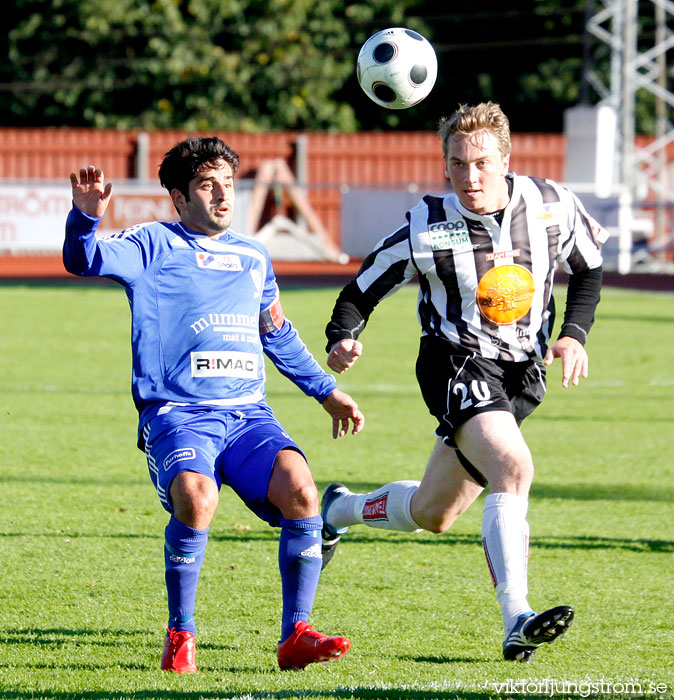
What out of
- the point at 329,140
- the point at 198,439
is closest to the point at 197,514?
the point at 198,439

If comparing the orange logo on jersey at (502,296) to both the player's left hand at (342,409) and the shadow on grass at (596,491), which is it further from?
the shadow on grass at (596,491)

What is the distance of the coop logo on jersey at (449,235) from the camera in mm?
4699

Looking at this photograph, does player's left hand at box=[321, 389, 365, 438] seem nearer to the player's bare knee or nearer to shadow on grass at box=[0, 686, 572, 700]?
the player's bare knee

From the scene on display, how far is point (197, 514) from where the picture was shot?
407cm

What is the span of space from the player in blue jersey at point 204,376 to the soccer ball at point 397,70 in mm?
1629

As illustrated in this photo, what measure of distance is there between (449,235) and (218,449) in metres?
1.23

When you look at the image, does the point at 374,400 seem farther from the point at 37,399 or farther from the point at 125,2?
the point at 125,2

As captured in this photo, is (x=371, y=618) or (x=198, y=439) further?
(x=371, y=618)

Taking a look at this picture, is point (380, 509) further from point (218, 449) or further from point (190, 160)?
point (190, 160)

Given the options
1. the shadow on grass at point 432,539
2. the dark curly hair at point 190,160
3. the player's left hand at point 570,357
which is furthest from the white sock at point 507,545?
the shadow on grass at point 432,539

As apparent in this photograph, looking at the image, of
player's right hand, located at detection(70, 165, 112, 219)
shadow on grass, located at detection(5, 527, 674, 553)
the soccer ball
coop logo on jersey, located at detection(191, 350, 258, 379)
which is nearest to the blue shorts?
coop logo on jersey, located at detection(191, 350, 258, 379)

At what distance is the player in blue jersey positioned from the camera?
13.6ft

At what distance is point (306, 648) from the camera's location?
408 centimetres

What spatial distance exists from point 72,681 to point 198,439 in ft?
2.93
